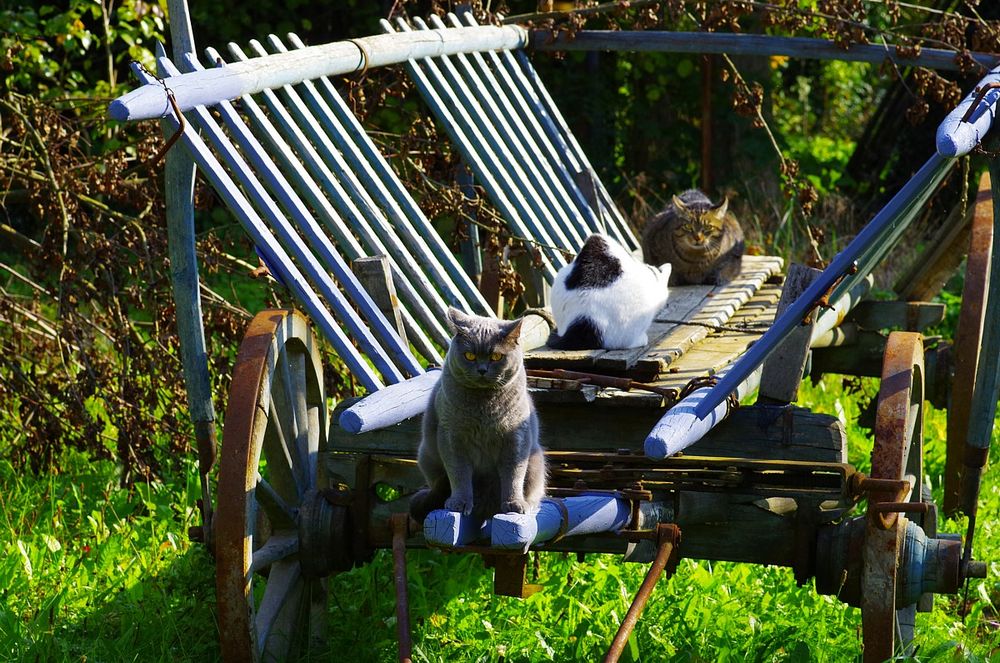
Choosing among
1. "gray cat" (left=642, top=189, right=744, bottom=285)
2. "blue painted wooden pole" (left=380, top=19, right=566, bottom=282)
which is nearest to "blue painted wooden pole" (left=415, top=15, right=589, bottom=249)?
"blue painted wooden pole" (left=380, top=19, right=566, bottom=282)

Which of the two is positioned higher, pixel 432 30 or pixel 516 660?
pixel 432 30

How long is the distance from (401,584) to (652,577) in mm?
543

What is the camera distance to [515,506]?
2604 millimetres

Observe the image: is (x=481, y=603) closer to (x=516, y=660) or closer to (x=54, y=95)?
(x=516, y=660)

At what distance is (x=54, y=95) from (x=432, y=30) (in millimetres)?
1902

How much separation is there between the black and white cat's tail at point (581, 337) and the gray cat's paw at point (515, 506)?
4.01 feet

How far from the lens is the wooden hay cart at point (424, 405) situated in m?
2.76

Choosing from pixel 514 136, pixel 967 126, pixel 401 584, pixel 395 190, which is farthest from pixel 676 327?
pixel 401 584

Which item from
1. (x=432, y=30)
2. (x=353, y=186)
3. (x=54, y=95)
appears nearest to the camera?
(x=353, y=186)

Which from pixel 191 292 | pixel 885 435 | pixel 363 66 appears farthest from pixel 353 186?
pixel 885 435

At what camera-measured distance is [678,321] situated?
4.33m

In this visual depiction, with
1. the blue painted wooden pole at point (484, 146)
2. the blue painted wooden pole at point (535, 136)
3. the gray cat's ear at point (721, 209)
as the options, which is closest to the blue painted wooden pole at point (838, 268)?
the blue painted wooden pole at point (484, 146)

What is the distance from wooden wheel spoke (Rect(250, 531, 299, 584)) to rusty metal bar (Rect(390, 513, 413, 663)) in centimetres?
38

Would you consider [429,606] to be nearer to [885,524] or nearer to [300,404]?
[300,404]
